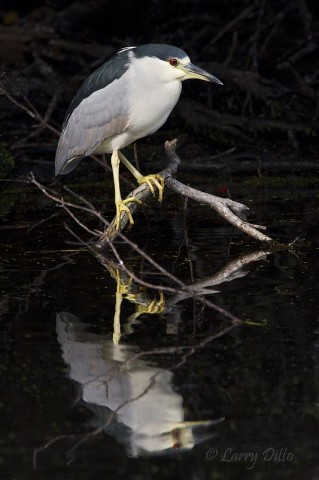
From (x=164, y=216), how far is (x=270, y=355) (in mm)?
3767

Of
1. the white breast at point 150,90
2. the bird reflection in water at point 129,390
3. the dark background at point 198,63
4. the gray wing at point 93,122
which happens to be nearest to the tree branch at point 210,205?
the white breast at point 150,90

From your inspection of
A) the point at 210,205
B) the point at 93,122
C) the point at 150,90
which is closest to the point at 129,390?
the point at 210,205

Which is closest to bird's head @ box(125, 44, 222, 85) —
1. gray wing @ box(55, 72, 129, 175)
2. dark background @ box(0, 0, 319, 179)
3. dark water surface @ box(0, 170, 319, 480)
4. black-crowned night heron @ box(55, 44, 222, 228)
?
black-crowned night heron @ box(55, 44, 222, 228)

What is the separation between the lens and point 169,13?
1170cm

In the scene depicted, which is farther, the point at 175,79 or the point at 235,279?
the point at 175,79

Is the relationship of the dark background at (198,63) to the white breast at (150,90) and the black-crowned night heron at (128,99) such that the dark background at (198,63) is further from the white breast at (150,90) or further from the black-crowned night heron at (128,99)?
the white breast at (150,90)

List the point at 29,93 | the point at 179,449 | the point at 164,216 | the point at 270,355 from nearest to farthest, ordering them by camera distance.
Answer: the point at 179,449 → the point at 270,355 → the point at 164,216 → the point at 29,93

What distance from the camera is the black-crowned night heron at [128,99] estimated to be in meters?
6.86

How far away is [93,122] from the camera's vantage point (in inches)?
285

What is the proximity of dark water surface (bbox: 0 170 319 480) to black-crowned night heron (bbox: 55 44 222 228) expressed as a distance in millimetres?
701

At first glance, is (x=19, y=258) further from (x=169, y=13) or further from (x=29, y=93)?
(x=169, y=13)

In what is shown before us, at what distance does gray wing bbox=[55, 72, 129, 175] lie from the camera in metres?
7.02

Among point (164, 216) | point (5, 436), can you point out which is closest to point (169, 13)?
point (164, 216)

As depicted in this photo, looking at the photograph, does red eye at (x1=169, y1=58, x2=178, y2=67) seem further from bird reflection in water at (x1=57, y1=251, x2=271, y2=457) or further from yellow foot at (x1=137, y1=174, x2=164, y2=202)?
bird reflection in water at (x1=57, y1=251, x2=271, y2=457)
